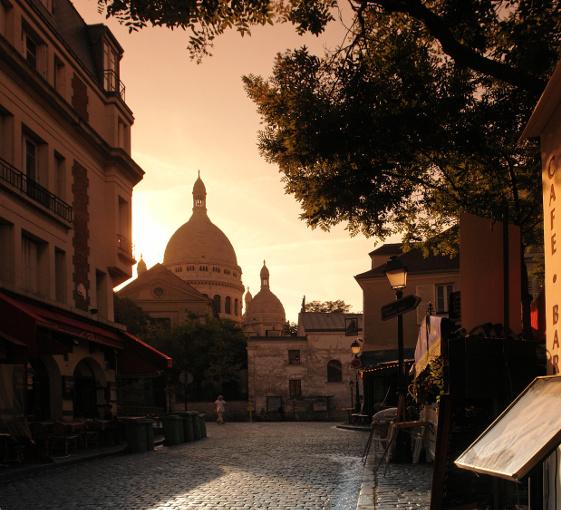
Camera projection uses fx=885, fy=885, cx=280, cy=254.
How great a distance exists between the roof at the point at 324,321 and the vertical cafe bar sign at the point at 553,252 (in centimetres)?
6550

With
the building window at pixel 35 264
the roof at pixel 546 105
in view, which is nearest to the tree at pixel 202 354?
the building window at pixel 35 264

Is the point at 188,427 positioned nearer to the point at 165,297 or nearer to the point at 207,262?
the point at 165,297

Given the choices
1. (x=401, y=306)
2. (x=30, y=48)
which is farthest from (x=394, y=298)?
(x=401, y=306)

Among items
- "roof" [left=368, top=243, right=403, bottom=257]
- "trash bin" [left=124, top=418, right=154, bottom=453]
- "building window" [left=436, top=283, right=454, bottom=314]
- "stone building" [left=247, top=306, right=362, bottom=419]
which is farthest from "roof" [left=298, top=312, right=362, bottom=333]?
"trash bin" [left=124, top=418, right=154, bottom=453]

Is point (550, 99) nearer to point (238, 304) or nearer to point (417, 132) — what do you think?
A: point (417, 132)

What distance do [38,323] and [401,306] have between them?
839 centimetres

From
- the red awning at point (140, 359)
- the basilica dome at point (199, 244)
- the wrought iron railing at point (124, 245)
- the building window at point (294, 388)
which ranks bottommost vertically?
the building window at point (294, 388)

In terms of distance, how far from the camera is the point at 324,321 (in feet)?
246

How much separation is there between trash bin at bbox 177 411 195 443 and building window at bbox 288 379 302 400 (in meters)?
42.4

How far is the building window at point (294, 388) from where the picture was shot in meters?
68.9

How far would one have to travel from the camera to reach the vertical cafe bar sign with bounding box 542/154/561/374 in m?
5.27

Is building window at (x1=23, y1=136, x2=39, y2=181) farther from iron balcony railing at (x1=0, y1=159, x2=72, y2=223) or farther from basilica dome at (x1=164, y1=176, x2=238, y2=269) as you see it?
basilica dome at (x1=164, y1=176, x2=238, y2=269)

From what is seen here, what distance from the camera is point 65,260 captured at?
80.1ft

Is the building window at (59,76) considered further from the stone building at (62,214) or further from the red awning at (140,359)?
the red awning at (140,359)
